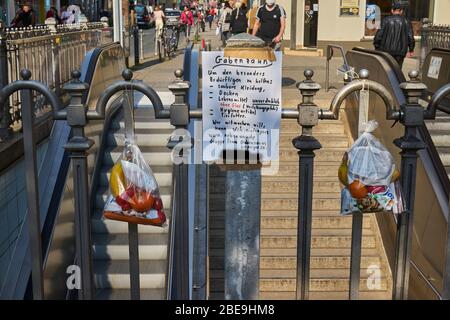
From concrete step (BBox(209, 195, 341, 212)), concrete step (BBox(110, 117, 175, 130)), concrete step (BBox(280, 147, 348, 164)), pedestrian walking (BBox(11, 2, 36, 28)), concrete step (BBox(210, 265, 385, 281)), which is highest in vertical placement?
pedestrian walking (BBox(11, 2, 36, 28))

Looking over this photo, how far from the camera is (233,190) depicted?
3268 millimetres

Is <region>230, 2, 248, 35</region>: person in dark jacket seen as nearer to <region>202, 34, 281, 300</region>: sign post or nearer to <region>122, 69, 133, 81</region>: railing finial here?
<region>202, 34, 281, 300</region>: sign post

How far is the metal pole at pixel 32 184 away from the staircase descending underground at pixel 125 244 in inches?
129

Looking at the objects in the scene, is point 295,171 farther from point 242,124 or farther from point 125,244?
point 242,124

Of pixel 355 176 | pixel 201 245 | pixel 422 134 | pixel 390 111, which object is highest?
pixel 390 111

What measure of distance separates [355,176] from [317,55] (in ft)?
59.5

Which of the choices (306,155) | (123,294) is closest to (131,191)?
(306,155)

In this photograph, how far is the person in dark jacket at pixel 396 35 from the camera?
1048cm

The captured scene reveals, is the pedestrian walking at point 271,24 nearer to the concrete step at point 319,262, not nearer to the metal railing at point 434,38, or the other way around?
the metal railing at point 434,38

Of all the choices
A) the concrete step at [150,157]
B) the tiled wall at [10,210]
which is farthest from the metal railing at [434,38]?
the tiled wall at [10,210]

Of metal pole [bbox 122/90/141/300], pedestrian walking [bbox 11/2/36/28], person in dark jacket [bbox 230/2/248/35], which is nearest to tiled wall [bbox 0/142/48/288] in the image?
metal pole [bbox 122/90/141/300]

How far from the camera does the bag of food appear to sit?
9.89 feet

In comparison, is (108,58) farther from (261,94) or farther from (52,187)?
(261,94)
